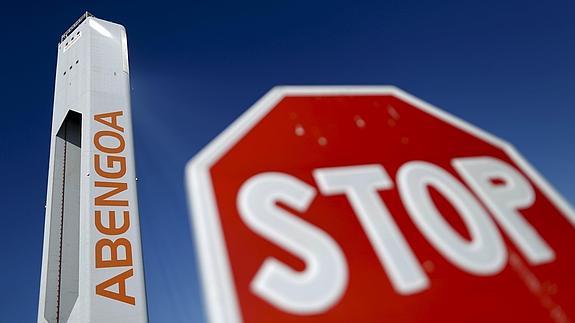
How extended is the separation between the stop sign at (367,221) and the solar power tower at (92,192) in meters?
11.3

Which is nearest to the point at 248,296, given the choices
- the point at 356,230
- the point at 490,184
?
the point at 356,230

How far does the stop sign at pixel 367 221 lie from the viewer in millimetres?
1146

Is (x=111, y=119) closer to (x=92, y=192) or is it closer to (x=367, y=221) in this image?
(x=92, y=192)

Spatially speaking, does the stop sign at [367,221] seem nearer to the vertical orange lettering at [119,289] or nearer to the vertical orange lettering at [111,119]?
the vertical orange lettering at [119,289]

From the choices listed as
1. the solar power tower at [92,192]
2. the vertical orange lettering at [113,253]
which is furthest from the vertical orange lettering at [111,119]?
the vertical orange lettering at [113,253]

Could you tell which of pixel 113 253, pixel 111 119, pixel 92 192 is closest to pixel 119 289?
pixel 113 253

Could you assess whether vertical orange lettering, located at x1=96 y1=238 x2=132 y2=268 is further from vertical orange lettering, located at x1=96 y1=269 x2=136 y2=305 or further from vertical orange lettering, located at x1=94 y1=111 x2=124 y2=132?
vertical orange lettering, located at x1=94 y1=111 x2=124 y2=132

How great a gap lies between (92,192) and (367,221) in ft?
41.8

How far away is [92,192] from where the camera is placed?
1247 cm

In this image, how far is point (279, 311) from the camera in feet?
3.51

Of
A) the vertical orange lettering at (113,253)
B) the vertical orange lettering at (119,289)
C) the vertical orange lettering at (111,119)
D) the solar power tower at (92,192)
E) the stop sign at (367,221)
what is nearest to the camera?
the stop sign at (367,221)

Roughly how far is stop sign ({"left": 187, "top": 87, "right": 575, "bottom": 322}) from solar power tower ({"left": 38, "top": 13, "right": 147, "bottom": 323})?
37.2 feet

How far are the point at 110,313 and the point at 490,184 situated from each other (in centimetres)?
1160

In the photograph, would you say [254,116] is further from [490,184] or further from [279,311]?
[490,184]
